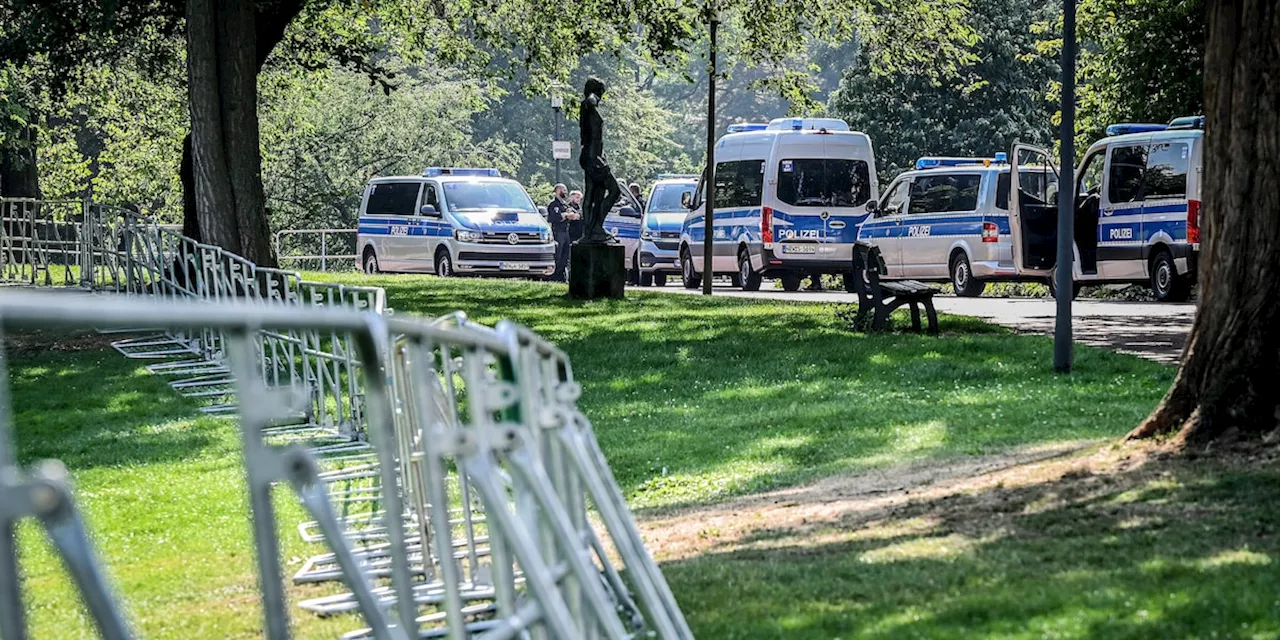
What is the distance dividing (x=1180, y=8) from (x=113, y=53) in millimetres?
14493

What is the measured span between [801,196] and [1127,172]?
23.0 ft

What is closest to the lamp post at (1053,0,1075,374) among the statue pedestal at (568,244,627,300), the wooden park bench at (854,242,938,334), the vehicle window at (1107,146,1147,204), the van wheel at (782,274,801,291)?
the wooden park bench at (854,242,938,334)

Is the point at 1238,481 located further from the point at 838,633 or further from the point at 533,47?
the point at 533,47

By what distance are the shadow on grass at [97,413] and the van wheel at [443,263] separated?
51.3 feet

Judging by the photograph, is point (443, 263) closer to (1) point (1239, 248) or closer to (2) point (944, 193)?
(2) point (944, 193)

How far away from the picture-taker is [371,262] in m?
35.8

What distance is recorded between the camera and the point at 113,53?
87.8 feet

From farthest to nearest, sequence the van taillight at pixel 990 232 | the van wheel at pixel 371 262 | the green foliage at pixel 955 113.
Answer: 1. the green foliage at pixel 955 113
2. the van wheel at pixel 371 262
3. the van taillight at pixel 990 232

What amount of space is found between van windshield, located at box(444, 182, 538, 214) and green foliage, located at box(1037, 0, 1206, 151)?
9.43 metres

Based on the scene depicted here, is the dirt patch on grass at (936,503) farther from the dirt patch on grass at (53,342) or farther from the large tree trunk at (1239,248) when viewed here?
the dirt patch on grass at (53,342)

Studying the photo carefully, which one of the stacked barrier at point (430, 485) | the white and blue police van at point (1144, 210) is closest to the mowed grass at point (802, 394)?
the stacked barrier at point (430, 485)

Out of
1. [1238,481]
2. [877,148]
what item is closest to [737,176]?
[877,148]

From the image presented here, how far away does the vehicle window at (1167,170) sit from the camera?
23.1 metres

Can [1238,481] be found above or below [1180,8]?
below
